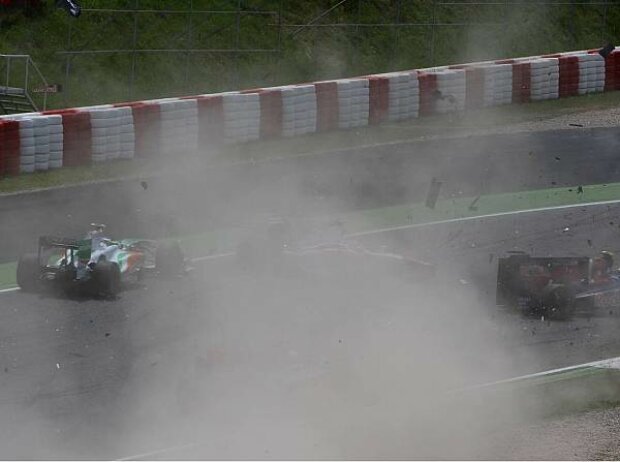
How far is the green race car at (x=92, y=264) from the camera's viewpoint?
458 inches

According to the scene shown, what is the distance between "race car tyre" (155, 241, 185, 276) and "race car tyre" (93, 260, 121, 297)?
2.03 ft

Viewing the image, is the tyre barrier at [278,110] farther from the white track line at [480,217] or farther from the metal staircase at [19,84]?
the white track line at [480,217]

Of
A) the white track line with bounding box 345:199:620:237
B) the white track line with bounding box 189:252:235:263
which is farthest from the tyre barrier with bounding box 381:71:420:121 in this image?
the white track line with bounding box 189:252:235:263

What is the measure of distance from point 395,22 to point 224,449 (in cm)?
1711

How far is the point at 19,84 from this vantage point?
1972 centimetres

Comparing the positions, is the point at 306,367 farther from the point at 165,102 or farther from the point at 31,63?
the point at 31,63

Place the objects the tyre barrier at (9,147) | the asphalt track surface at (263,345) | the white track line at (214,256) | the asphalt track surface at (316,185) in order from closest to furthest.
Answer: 1. the asphalt track surface at (263,345)
2. the white track line at (214,256)
3. the asphalt track surface at (316,185)
4. the tyre barrier at (9,147)

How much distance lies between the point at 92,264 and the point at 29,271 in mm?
648

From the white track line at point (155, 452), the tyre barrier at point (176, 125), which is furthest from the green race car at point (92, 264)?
the tyre barrier at point (176, 125)

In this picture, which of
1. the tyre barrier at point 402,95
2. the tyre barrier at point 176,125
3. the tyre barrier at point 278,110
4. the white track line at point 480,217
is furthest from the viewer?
the tyre barrier at point 402,95

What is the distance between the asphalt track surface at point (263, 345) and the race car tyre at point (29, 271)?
144 millimetres

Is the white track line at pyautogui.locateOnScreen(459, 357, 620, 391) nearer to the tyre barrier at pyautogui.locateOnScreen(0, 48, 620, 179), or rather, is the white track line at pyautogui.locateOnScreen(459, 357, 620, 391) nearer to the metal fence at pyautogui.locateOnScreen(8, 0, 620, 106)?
the tyre barrier at pyautogui.locateOnScreen(0, 48, 620, 179)

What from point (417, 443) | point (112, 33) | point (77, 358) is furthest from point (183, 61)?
point (417, 443)

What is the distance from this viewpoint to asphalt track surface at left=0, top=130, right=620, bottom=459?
8766 mm
